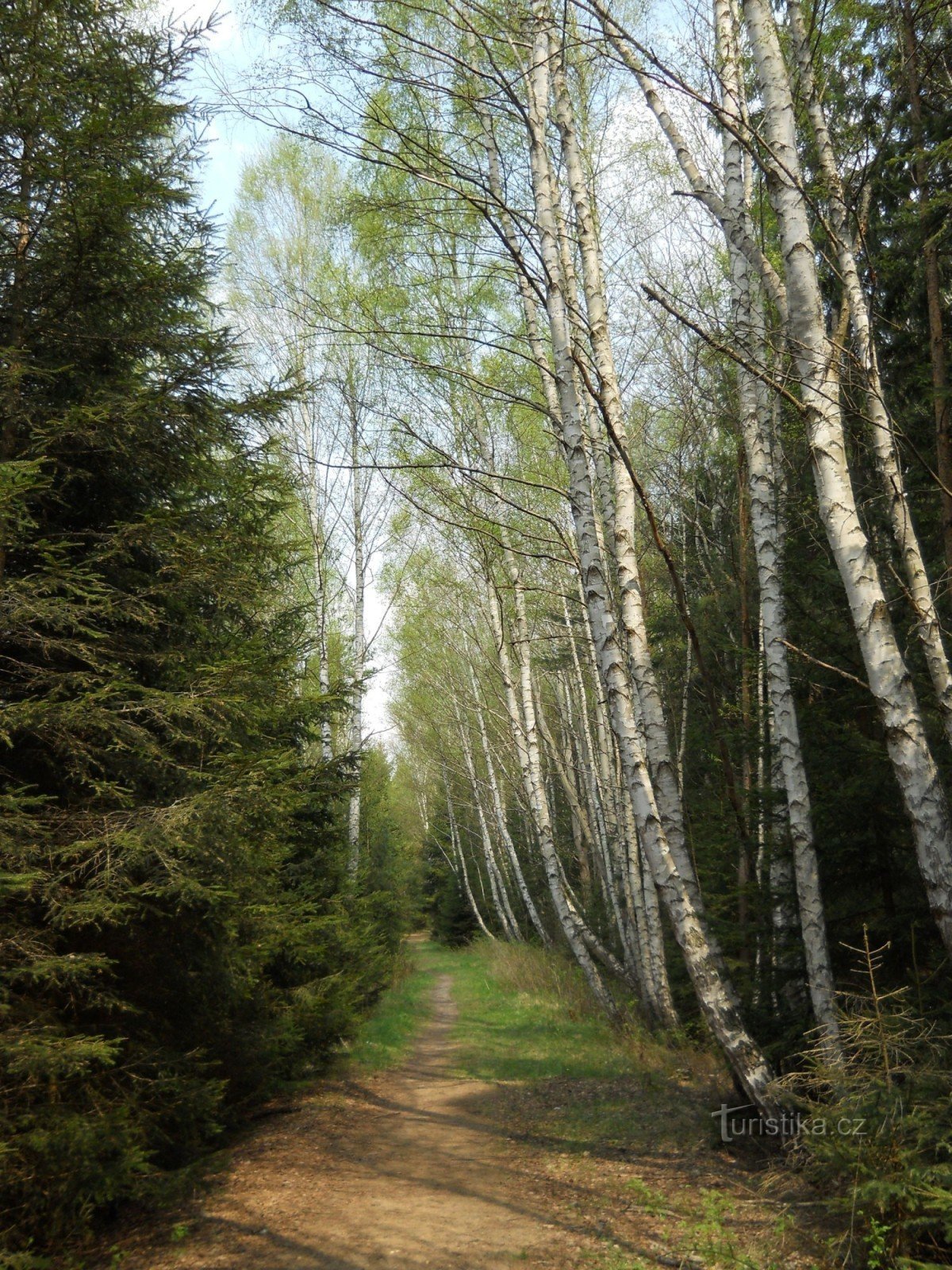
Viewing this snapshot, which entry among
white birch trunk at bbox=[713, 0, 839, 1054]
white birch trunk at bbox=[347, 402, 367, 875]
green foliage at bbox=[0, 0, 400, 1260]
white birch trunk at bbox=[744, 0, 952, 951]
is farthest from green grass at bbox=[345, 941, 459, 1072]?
white birch trunk at bbox=[744, 0, 952, 951]

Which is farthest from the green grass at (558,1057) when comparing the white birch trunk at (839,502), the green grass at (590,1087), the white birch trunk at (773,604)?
the white birch trunk at (839,502)

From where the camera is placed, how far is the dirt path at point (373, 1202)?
4.23m

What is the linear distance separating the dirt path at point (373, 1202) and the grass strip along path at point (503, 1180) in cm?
1

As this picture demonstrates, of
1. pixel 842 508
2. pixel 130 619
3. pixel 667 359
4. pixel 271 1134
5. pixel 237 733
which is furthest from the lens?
pixel 667 359

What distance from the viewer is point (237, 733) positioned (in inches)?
224

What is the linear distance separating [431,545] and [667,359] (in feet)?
20.8

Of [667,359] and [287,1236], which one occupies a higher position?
[667,359]

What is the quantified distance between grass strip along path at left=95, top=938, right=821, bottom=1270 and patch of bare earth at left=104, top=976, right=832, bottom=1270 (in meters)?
0.01

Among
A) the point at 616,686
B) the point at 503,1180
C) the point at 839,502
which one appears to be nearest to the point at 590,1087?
the point at 503,1180

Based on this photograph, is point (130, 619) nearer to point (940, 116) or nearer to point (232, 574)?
point (232, 574)

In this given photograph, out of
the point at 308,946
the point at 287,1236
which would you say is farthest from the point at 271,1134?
the point at 287,1236

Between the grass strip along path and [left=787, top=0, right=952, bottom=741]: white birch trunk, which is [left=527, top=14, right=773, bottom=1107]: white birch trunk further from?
[left=787, top=0, right=952, bottom=741]: white birch trunk

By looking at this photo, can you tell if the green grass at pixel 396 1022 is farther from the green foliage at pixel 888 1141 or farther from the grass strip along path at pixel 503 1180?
the green foliage at pixel 888 1141

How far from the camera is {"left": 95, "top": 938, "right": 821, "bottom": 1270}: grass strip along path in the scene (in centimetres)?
411
